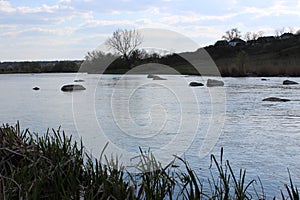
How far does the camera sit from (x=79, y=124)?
17.6ft

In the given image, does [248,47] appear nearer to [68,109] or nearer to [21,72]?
[21,72]

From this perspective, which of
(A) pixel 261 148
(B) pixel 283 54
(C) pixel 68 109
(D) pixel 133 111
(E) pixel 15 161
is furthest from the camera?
(B) pixel 283 54

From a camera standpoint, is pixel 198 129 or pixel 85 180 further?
pixel 198 129

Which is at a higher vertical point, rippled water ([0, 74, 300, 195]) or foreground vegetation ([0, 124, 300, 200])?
foreground vegetation ([0, 124, 300, 200])

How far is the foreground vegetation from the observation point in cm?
212

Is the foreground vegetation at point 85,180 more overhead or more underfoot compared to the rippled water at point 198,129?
more overhead

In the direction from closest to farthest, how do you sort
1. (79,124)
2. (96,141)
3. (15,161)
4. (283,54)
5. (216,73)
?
(15,161) < (96,141) < (79,124) < (216,73) < (283,54)

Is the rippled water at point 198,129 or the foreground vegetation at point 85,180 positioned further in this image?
the rippled water at point 198,129

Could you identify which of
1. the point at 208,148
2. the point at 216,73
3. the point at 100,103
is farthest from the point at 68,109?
the point at 216,73

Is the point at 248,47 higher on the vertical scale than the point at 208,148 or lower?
higher

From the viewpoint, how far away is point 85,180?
8.41 feet

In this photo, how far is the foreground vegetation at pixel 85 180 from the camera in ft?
6.96

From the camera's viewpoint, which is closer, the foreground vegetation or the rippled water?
the foreground vegetation

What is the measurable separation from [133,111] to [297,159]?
3774 millimetres
